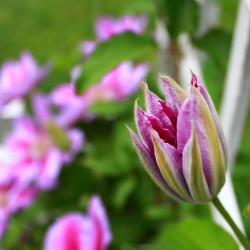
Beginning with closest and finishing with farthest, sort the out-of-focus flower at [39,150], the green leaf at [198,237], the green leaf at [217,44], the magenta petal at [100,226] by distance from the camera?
the green leaf at [198,237]
the magenta petal at [100,226]
the green leaf at [217,44]
the out-of-focus flower at [39,150]

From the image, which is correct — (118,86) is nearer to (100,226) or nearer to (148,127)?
(100,226)

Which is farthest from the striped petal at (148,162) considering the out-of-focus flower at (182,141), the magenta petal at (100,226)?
the magenta petal at (100,226)

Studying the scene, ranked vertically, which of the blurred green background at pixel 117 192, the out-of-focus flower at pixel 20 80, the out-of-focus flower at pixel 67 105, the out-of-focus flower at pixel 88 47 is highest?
the out-of-focus flower at pixel 88 47

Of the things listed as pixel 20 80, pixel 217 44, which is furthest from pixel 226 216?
pixel 20 80

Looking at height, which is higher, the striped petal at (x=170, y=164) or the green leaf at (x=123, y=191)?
the striped petal at (x=170, y=164)

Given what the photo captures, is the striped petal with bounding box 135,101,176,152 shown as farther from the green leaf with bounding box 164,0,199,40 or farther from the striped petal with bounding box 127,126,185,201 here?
the green leaf with bounding box 164,0,199,40

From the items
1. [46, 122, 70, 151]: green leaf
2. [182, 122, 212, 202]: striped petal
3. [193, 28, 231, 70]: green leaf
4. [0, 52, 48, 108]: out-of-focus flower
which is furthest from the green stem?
[0, 52, 48, 108]: out-of-focus flower

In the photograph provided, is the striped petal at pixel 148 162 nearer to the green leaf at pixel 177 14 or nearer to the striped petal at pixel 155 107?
the striped petal at pixel 155 107
